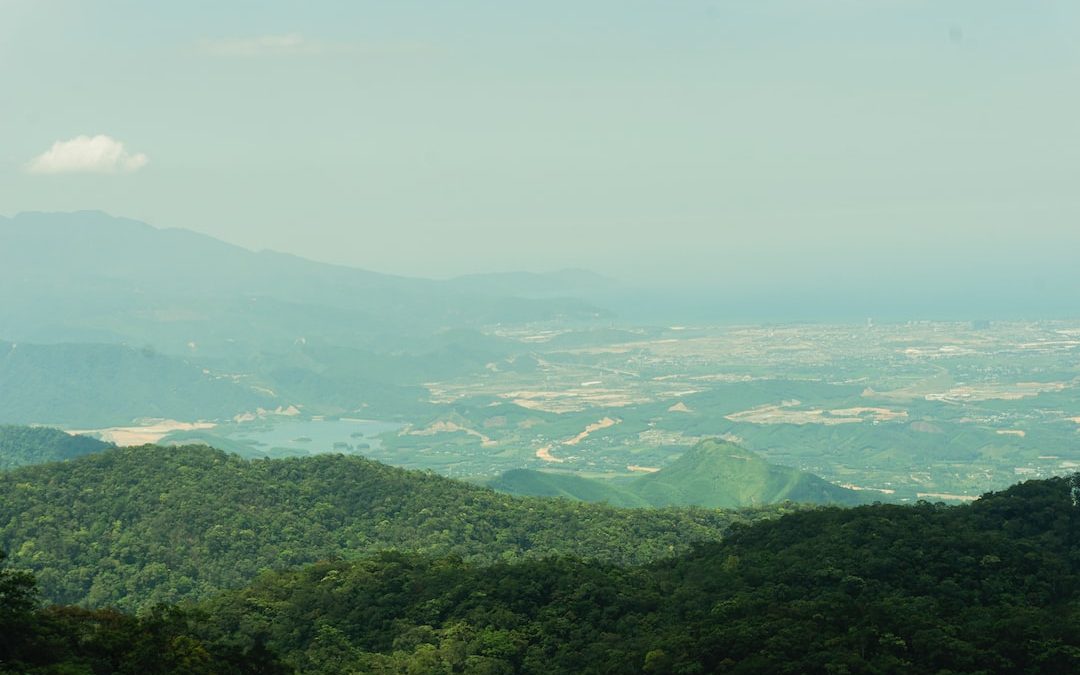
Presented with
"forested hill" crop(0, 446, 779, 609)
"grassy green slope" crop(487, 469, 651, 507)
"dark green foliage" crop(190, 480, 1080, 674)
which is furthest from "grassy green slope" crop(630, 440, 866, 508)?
"dark green foliage" crop(190, 480, 1080, 674)

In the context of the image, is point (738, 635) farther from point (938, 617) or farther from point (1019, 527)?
point (1019, 527)

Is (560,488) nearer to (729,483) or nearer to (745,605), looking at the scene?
(729,483)

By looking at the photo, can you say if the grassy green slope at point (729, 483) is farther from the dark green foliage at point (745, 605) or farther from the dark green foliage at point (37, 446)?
the dark green foliage at point (745, 605)

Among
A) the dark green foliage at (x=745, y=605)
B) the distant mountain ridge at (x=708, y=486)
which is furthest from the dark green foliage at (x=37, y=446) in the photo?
the dark green foliage at (x=745, y=605)

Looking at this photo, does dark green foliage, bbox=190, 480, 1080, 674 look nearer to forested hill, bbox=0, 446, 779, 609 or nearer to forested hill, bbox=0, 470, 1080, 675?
forested hill, bbox=0, 470, 1080, 675

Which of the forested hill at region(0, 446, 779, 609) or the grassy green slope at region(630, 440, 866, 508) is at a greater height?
the forested hill at region(0, 446, 779, 609)
